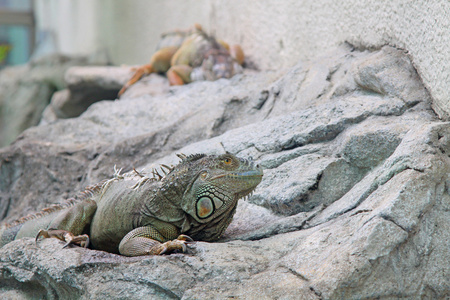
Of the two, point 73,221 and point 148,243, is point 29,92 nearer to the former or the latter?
point 73,221

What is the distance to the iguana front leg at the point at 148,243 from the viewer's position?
2.92 m

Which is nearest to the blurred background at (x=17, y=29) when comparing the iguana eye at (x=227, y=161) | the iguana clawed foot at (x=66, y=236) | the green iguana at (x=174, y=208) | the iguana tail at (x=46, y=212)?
the iguana tail at (x=46, y=212)

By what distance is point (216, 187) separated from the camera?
10.3 feet

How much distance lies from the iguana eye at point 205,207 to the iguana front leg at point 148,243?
0.19 meters

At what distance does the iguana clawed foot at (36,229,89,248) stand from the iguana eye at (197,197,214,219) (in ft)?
2.72

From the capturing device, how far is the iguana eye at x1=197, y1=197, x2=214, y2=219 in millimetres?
3150

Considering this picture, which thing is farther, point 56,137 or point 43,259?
point 56,137

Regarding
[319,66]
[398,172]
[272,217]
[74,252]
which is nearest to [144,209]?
[74,252]

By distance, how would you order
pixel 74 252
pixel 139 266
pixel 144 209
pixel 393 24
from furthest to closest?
pixel 393 24 < pixel 144 209 < pixel 74 252 < pixel 139 266

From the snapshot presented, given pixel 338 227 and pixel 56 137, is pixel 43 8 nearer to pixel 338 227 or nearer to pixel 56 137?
pixel 56 137

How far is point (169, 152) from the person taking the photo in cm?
523

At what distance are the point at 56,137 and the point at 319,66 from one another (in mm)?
3314

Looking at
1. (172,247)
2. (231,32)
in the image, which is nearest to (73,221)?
(172,247)

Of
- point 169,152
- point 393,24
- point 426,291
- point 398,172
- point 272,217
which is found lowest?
point 169,152
